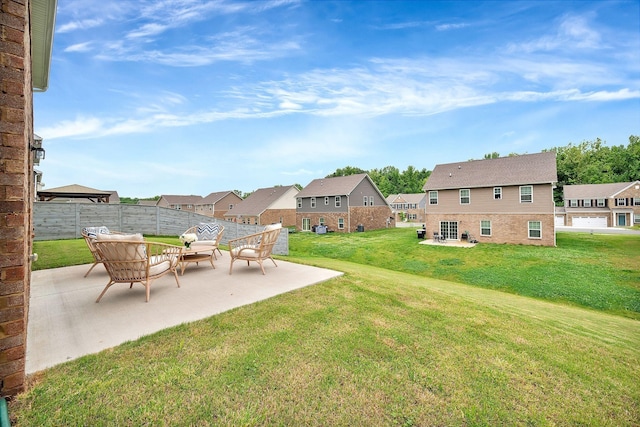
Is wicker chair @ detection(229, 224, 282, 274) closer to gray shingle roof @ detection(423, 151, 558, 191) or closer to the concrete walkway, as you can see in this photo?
the concrete walkway

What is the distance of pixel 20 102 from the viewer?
2.07m

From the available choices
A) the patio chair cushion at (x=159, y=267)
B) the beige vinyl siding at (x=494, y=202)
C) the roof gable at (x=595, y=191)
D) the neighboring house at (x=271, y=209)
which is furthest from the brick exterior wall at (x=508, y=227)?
the roof gable at (x=595, y=191)

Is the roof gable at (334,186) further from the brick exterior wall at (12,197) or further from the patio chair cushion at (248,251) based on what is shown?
the brick exterior wall at (12,197)

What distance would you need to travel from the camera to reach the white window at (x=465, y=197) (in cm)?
2139

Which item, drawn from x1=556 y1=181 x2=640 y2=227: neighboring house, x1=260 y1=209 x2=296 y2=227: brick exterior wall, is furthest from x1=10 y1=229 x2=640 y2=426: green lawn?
x1=556 y1=181 x2=640 y2=227: neighboring house

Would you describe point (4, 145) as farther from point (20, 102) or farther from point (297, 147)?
point (297, 147)

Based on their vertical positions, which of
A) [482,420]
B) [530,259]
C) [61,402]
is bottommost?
[530,259]

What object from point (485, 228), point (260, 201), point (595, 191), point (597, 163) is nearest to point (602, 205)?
point (595, 191)

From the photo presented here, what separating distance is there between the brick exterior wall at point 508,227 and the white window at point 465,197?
1.08 metres

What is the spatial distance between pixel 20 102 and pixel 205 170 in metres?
30.8

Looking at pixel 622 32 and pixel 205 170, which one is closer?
pixel 622 32

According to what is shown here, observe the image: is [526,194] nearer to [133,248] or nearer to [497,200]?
[497,200]

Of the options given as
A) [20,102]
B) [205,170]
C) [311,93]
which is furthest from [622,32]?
[205,170]

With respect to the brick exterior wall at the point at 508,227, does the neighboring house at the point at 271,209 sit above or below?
above
